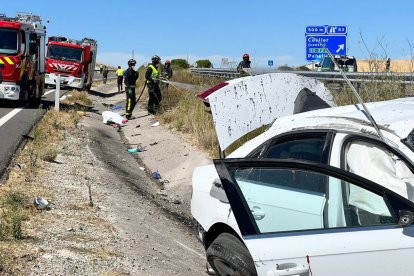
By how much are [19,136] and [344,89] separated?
22.3 ft

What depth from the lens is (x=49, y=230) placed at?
6.14 meters

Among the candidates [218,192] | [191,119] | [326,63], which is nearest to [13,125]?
[191,119]

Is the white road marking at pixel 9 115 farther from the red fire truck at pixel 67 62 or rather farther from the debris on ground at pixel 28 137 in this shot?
the red fire truck at pixel 67 62

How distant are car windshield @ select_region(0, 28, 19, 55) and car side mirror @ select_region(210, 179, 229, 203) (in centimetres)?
1528

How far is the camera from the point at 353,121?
409cm

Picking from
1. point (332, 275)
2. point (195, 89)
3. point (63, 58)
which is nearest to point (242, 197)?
point (332, 275)

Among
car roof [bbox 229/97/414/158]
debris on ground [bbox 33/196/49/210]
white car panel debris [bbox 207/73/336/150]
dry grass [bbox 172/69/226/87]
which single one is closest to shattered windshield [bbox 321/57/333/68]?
dry grass [bbox 172/69/226/87]

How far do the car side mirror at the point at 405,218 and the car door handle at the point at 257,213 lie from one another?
903 mm

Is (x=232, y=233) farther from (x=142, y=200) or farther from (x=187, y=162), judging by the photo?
(x=187, y=162)

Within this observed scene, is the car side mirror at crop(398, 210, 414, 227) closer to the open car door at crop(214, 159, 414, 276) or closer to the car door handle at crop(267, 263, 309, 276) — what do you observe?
the open car door at crop(214, 159, 414, 276)

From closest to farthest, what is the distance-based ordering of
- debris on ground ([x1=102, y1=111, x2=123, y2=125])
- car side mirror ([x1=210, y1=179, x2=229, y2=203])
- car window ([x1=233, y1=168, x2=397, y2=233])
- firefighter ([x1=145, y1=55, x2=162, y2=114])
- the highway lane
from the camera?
car window ([x1=233, y1=168, x2=397, y2=233]) < car side mirror ([x1=210, y1=179, x2=229, y2=203]) < the highway lane < debris on ground ([x1=102, y1=111, x2=123, y2=125]) < firefighter ([x1=145, y1=55, x2=162, y2=114])

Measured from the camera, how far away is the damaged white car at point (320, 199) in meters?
3.44

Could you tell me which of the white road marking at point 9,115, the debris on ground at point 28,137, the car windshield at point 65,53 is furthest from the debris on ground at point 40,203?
the car windshield at point 65,53

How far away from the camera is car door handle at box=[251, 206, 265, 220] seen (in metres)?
3.88
